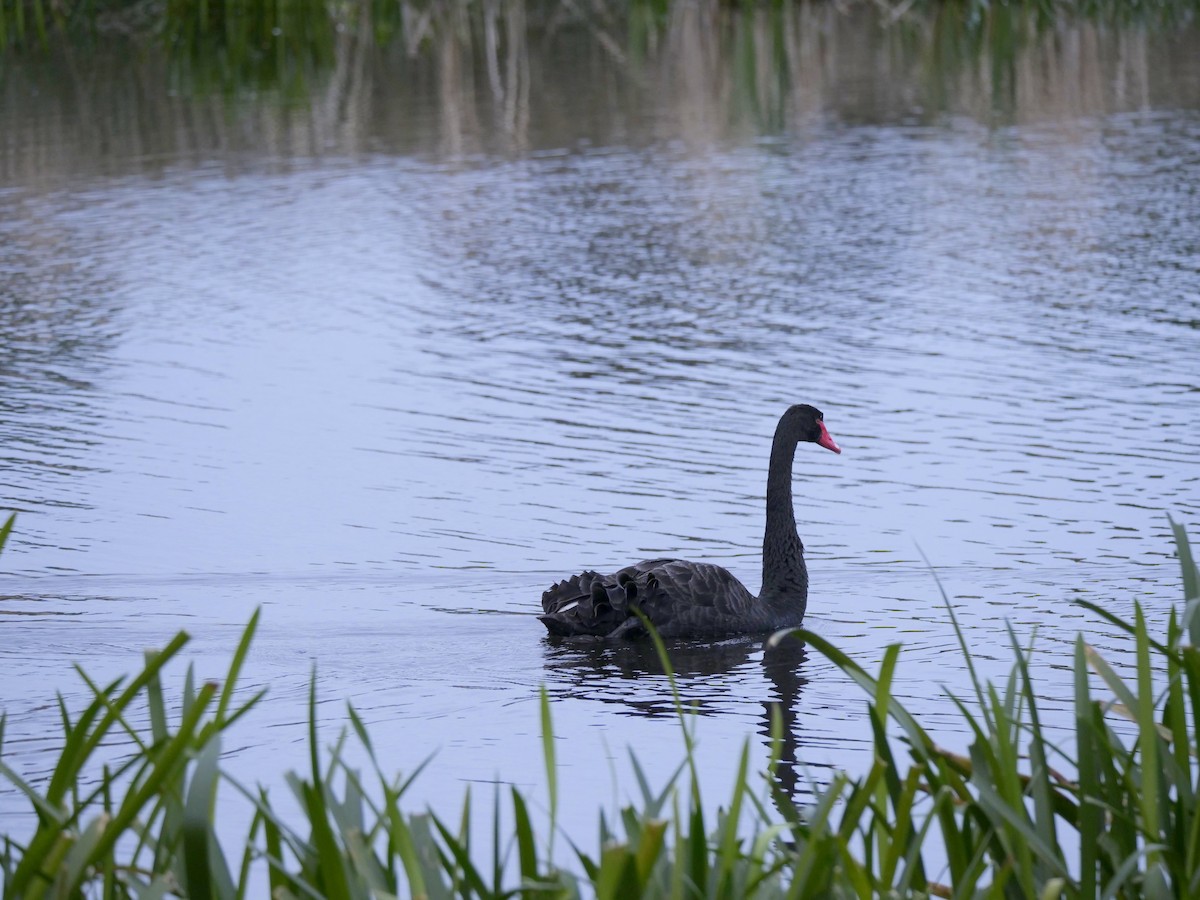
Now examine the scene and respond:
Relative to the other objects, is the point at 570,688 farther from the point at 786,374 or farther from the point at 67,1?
the point at 67,1

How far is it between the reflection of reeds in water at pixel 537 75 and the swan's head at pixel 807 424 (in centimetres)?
1316

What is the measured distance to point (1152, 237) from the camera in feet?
47.2

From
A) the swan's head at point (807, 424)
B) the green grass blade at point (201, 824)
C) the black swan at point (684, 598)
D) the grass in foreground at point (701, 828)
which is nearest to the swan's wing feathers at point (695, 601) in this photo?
the black swan at point (684, 598)

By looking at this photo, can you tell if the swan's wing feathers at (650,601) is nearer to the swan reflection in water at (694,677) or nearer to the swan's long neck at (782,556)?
the swan reflection in water at (694,677)

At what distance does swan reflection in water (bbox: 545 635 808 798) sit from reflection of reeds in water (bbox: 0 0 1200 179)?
14011 millimetres

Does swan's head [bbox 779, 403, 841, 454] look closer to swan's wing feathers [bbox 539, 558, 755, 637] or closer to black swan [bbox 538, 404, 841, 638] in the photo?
black swan [bbox 538, 404, 841, 638]

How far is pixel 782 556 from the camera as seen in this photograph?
22.7 feet

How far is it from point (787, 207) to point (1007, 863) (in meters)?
14.0

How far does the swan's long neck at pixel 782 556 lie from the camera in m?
6.90

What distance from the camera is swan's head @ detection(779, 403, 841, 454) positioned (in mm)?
7297

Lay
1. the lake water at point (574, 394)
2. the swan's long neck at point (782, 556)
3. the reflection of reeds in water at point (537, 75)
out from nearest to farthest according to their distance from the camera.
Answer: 1. the lake water at point (574, 394)
2. the swan's long neck at point (782, 556)
3. the reflection of reeds in water at point (537, 75)

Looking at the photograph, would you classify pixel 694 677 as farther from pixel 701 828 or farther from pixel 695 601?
pixel 701 828

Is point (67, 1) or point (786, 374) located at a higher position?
point (67, 1)

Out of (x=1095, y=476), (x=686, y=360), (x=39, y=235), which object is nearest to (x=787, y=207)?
(x=686, y=360)
